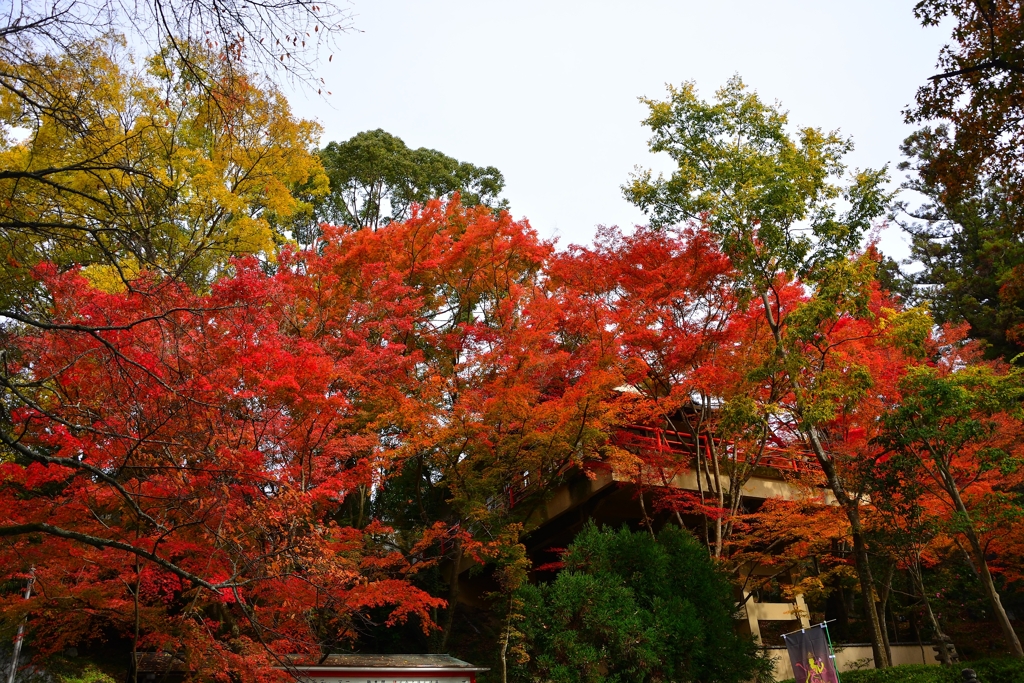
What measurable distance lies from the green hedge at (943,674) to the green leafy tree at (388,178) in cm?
1567

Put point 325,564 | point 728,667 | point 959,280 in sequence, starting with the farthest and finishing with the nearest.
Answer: point 959,280
point 728,667
point 325,564

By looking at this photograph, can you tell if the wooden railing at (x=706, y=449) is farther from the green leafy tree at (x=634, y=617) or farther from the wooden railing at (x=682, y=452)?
the green leafy tree at (x=634, y=617)

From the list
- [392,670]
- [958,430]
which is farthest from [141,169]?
[958,430]

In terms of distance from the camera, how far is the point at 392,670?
8727 mm

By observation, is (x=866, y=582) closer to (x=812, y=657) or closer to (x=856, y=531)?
(x=856, y=531)

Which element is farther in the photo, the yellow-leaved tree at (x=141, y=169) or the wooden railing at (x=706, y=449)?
the wooden railing at (x=706, y=449)

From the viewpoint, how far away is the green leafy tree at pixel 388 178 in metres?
22.0

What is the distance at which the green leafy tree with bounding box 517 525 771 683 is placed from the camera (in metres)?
11.0

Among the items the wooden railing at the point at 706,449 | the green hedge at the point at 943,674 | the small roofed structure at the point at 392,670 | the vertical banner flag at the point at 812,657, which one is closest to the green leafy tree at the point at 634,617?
the green hedge at the point at 943,674

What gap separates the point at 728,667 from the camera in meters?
11.6

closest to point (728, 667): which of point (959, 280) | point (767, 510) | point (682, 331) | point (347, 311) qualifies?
point (767, 510)

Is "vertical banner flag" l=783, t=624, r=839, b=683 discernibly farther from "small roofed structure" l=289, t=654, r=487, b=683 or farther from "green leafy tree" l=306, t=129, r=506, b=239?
"green leafy tree" l=306, t=129, r=506, b=239

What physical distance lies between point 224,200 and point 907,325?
12665mm

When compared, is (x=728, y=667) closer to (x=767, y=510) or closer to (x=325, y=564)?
(x=767, y=510)
